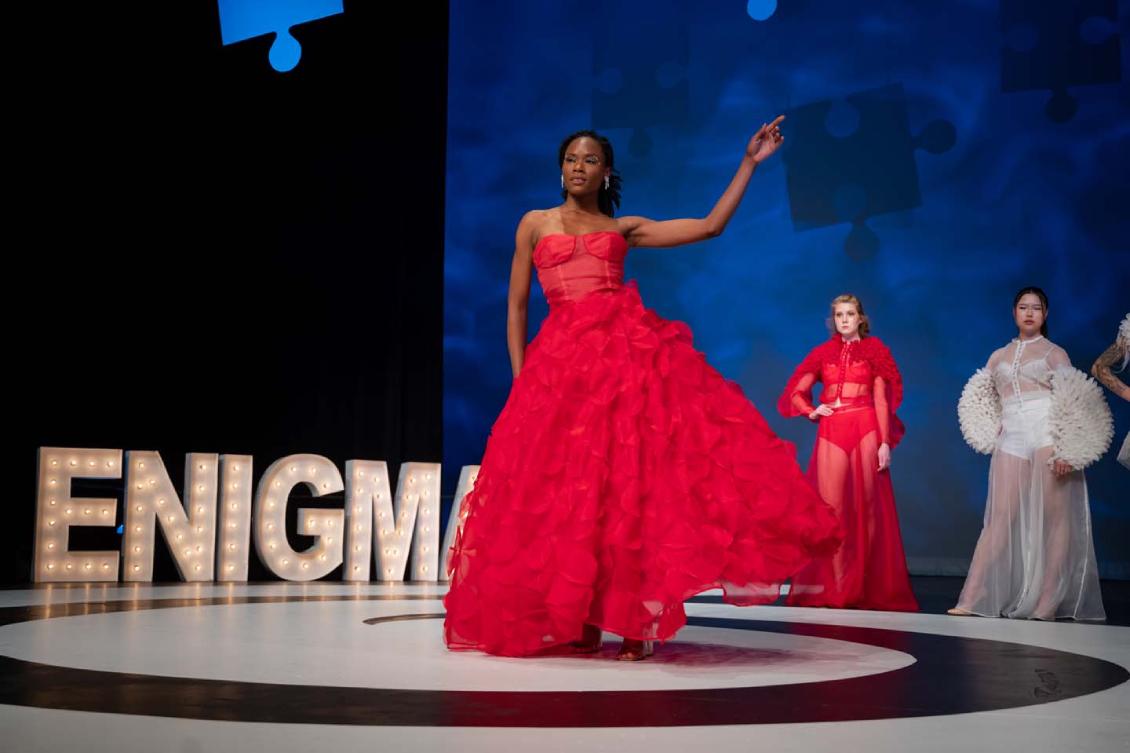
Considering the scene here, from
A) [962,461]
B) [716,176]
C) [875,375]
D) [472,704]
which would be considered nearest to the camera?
[472,704]

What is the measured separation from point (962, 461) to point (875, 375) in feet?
7.59

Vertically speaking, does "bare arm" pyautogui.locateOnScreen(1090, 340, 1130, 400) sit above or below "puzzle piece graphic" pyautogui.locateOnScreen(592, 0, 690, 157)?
below

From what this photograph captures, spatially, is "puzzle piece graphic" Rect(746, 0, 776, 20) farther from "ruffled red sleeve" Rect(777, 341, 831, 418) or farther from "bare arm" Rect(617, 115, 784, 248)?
"bare arm" Rect(617, 115, 784, 248)

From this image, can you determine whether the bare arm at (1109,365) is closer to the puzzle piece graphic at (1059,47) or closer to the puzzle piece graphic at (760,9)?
the puzzle piece graphic at (1059,47)

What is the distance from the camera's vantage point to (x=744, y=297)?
7996mm

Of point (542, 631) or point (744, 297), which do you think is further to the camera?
point (744, 297)

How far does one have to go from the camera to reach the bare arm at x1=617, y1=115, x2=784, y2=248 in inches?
121

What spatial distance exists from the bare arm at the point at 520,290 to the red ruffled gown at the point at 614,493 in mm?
126

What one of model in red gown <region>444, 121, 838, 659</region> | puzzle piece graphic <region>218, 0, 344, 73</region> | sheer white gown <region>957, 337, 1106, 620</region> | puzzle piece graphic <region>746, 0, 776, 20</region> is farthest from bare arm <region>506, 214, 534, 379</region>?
puzzle piece graphic <region>746, 0, 776, 20</region>

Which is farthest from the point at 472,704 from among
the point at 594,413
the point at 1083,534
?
the point at 1083,534

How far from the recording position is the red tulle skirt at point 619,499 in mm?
2756

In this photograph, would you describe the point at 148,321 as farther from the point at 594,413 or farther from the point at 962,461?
the point at 962,461

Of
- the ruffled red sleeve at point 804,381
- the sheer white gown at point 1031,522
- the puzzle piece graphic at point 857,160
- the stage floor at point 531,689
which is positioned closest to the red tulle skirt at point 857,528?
the ruffled red sleeve at point 804,381

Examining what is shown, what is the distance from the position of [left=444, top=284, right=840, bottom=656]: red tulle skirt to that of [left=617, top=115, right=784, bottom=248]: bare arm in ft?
0.80
